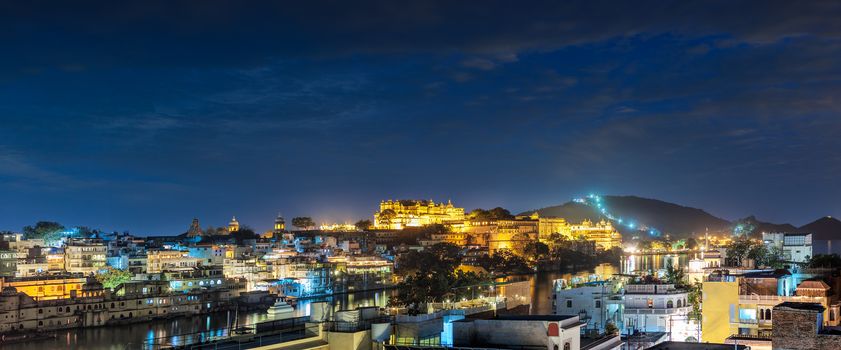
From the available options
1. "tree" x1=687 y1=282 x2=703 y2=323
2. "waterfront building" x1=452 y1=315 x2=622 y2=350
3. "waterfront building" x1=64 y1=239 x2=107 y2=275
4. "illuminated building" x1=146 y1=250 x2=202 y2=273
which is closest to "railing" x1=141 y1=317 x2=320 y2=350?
"waterfront building" x1=452 y1=315 x2=622 y2=350

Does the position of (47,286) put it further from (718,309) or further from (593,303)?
(718,309)

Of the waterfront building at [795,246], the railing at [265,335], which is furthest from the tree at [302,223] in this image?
the railing at [265,335]

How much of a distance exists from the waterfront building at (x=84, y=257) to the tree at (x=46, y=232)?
1245 centimetres

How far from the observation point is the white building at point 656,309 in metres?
18.0

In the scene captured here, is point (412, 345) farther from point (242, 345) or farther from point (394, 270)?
point (394, 270)

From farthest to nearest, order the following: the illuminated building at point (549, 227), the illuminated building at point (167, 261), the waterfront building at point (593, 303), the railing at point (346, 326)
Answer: the illuminated building at point (549, 227) → the illuminated building at point (167, 261) → the waterfront building at point (593, 303) → the railing at point (346, 326)

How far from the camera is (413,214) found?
107312 millimetres

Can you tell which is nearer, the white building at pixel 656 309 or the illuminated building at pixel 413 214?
the white building at pixel 656 309

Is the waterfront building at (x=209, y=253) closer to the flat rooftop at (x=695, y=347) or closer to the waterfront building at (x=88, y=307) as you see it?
the waterfront building at (x=88, y=307)

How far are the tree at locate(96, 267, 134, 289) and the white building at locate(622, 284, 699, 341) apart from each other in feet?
93.8

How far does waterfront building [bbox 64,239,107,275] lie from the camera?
48484 mm

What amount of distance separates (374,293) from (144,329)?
2119 cm

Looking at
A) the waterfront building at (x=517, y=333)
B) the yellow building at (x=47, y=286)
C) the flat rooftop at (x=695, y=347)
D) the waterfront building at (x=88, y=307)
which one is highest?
the waterfront building at (x=517, y=333)

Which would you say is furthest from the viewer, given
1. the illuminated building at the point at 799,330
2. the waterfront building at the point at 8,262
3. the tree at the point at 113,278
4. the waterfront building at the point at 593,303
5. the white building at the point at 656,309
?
the waterfront building at the point at 8,262
